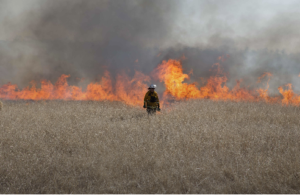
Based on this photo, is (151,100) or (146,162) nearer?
(146,162)

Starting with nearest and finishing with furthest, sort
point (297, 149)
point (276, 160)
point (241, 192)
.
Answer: point (241, 192) → point (276, 160) → point (297, 149)

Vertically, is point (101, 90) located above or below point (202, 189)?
above

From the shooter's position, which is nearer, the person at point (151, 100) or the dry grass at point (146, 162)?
the dry grass at point (146, 162)

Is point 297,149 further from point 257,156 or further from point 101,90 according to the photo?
point 101,90

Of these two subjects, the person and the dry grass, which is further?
the person

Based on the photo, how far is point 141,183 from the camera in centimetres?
402

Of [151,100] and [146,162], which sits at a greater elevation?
[151,100]

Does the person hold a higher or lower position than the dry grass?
higher

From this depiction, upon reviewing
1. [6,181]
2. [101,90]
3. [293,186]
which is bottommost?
[293,186]

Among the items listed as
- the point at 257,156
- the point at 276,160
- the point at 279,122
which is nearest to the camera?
the point at 276,160

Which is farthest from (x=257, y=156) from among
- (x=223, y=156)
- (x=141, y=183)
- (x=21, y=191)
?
(x=21, y=191)

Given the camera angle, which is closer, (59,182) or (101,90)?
(59,182)

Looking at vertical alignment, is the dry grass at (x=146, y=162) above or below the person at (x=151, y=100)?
below

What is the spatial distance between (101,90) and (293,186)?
15230mm
